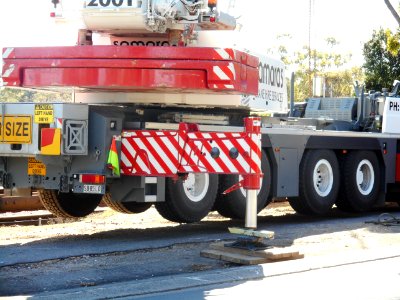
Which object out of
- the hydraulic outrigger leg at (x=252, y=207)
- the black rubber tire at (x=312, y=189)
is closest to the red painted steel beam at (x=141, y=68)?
the hydraulic outrigger leg at (x=252, y=207)

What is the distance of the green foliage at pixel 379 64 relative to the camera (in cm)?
4191

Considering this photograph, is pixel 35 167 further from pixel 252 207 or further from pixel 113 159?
pixel 252 207

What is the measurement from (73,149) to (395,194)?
938 cm

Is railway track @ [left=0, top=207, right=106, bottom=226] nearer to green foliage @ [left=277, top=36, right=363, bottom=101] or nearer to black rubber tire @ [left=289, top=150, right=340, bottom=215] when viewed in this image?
black rubber tire @ [left=289, top=150, right=340, bottom=215]

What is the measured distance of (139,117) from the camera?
13031 millimetres

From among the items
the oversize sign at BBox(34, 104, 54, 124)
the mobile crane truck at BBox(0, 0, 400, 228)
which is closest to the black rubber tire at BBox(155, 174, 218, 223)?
the mobile crane truck at BBox(0, 0, 400, 228)

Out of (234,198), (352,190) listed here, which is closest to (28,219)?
(234,198)

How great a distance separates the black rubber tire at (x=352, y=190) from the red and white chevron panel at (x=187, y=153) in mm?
5944

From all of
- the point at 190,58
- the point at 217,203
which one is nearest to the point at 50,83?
the point at 190,58

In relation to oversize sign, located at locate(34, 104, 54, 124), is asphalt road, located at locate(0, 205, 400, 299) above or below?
below

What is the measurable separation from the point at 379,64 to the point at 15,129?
1304 inches

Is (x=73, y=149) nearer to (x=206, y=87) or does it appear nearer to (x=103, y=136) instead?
(x=103, y=136)

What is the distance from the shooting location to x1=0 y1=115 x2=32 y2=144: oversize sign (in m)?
12.0

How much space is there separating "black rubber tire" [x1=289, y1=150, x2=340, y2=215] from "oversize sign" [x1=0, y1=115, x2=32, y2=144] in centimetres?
586
